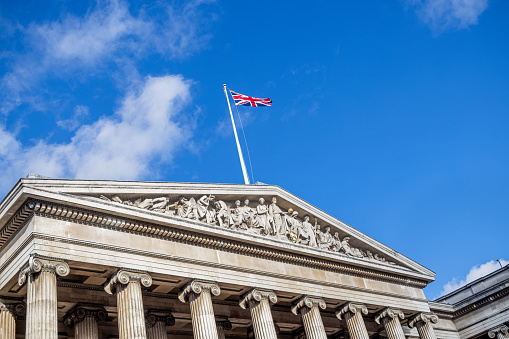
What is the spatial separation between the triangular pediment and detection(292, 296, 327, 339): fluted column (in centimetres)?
243

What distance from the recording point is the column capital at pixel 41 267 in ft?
65.7

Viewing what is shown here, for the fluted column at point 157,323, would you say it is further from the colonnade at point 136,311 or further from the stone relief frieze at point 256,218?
the stone relief frieze at point 256,218

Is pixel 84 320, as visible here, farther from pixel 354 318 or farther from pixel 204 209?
pixel 354 318

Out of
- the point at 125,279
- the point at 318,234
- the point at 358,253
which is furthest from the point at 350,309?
the point at 125,279

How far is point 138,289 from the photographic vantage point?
74.1ft

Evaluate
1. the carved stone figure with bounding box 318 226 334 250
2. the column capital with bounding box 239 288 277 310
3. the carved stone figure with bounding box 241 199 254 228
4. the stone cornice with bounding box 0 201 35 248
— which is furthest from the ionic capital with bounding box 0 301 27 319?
the carved stone figure with bounding box 318 226 334 250

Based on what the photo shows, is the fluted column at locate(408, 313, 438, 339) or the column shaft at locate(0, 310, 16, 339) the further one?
the fluted column at locate(408, 313, 438, 339)

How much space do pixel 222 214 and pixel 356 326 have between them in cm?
951

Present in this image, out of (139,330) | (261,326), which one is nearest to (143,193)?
(139,330)

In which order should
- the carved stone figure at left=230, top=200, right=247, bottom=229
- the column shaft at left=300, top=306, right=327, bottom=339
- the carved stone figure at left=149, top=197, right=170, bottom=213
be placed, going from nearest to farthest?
the carved stone figure at left=149, top=197, right=170, bottom=213
the carved stone figure at left=230, top=200, right=247, bottom=229
the column shaft at left=300, top=306, right=327, bottom=339

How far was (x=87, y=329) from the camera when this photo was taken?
78.9 feet

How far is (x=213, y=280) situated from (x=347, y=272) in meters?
9.38

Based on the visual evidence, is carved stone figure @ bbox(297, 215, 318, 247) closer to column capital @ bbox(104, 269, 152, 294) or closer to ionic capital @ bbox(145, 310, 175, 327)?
ionic capital @ bbox(145, 310, 175, 327)

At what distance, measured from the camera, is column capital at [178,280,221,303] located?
80.1 ft
